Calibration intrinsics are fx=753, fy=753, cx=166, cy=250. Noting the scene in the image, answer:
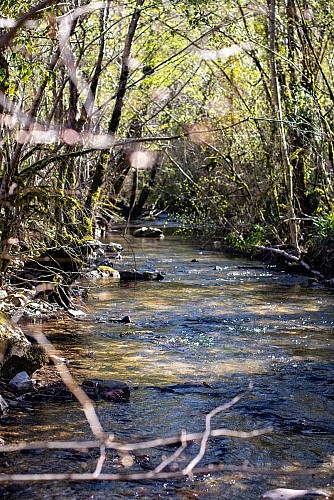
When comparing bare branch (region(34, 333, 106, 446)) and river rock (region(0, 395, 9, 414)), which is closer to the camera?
bare branch (region(34, 333, 106, 446))

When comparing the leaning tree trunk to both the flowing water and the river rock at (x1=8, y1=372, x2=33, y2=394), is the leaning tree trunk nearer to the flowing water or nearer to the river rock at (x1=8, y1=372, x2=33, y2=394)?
the flowing water

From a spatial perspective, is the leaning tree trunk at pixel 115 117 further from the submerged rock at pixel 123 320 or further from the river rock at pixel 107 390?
the river rock at pixel 107 390

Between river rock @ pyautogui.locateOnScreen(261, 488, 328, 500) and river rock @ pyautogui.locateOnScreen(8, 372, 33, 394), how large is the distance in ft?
9.84

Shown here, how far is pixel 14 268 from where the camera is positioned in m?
11.2

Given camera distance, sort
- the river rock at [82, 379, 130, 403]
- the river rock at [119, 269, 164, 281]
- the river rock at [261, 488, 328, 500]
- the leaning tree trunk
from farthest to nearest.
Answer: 1. the river rock at [119, 269, 164, 281]
2. the leaning tree trunk
3. the river rock at [82, 379, 130, 403]
4. the river rock at [261, 488, 328, 500]

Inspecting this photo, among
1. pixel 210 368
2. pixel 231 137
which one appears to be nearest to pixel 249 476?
pixel 210 368

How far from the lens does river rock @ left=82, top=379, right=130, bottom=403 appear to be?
7.05m

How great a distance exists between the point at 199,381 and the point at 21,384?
5.96ft

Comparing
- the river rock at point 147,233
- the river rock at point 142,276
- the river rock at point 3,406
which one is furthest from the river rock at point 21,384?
the river rock at point 147,233

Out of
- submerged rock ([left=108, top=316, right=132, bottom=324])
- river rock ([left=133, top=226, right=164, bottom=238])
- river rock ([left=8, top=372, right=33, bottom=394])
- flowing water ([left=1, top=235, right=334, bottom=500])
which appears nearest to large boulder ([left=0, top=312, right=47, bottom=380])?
river rock ([left=8, top=372, right=33, bottom=394])

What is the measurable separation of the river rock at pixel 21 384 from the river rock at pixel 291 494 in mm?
3001

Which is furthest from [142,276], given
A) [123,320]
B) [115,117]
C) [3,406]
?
[3,406]

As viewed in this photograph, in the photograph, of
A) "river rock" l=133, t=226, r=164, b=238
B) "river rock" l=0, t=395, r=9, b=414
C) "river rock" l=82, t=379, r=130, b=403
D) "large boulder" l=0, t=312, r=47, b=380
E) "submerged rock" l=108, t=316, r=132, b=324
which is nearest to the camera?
"river rock" l=0, t=395, r=9, b=414

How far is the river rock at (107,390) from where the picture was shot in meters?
7.05
